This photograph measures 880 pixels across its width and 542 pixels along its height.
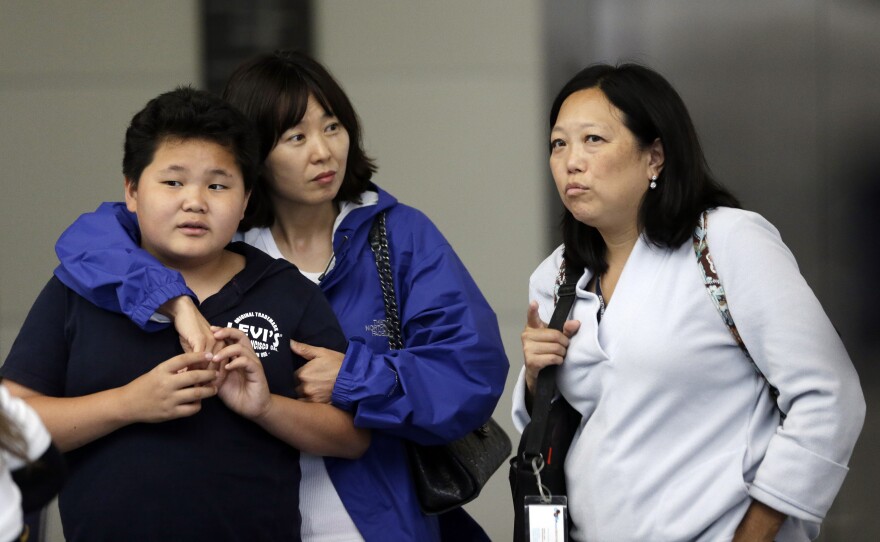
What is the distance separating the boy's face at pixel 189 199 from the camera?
2482mm

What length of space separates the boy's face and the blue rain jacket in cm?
8

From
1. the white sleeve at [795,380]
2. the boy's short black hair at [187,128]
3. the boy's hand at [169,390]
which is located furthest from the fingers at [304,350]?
the white sleeve at [795,380]

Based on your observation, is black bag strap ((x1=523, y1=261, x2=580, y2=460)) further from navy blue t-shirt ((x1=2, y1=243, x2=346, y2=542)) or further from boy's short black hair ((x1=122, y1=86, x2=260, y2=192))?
Result: boy's short black hair ((x1=122, y1=86, x2=260, y2=192))

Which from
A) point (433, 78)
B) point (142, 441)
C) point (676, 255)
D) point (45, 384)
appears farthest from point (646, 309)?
point (433, 78)

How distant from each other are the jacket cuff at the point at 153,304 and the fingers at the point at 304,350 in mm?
265

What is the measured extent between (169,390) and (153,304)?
0.18m

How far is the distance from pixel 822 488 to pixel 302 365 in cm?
111

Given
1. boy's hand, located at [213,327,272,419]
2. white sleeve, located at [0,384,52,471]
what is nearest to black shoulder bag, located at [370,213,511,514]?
boy's hand, located at [213,327,272,419]

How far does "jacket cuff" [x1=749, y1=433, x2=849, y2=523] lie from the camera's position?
7.85 ft

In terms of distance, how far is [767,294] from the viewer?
94.9 inches

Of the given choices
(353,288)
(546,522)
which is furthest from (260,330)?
(546,522)

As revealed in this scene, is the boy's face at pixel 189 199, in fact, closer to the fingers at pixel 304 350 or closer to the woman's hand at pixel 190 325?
the woman's hand at pixel 190 325

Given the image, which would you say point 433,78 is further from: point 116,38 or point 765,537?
point 765,537

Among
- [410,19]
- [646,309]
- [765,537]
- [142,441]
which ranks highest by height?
[410,19]
